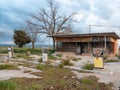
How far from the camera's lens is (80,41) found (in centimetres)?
3388

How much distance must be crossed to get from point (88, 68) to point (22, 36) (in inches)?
1491

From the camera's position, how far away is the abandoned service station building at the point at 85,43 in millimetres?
31938

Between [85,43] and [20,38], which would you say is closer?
[85,43]

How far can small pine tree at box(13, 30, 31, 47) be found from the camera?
5119 centimetres

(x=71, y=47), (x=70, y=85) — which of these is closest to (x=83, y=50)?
(x=71, y=47)

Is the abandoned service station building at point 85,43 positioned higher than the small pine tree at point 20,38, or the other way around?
the small pine tree at point 20,38

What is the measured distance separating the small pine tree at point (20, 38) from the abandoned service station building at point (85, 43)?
15228mm

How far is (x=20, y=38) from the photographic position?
5112 centimetres

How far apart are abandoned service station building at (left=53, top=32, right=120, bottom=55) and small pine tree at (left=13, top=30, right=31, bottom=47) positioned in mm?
15228

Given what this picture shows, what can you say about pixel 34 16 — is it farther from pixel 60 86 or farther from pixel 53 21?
pixel 60 86

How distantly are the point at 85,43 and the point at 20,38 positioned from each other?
796 inches

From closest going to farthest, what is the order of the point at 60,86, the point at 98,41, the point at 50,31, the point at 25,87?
the point at 25,87, the point at 60,86, the point at 98,41, the point at 50,31

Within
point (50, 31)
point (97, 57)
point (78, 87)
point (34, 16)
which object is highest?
point (34, 16)

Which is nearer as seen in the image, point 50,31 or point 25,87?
point 25,87
